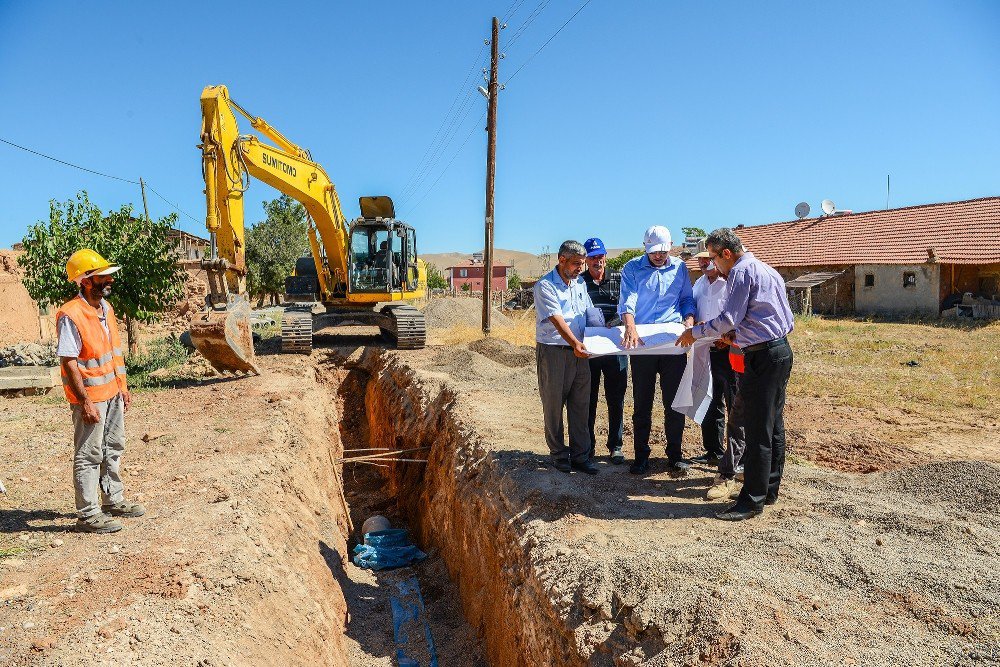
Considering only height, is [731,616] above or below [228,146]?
below

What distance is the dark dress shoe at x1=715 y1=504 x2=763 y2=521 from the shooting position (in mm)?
4203

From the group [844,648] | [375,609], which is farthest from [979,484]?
[375,609]

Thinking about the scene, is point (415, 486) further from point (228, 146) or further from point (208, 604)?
point (228, 146)

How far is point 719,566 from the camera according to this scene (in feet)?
11.5

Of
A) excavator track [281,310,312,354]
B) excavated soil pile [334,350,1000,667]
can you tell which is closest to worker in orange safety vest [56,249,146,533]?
excavated soil pile [334,350,1000,667]

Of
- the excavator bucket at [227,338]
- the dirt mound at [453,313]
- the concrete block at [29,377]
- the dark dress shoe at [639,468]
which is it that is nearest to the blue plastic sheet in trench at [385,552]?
the dark dress shoe at [639,468]

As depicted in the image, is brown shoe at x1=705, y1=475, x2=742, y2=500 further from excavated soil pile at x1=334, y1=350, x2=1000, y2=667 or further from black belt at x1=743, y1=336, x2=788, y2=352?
black belt at x1=743, y1=336, x2=788, y2=352

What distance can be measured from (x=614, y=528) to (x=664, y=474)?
3.96ft

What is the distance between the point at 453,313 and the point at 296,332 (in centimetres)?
1151

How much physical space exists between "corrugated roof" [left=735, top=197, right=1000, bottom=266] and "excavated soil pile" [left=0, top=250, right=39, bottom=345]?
24.8 metres

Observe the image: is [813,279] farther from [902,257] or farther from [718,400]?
[718,400]

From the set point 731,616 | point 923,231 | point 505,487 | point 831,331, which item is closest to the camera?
point 731,616

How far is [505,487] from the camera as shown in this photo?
5.26m

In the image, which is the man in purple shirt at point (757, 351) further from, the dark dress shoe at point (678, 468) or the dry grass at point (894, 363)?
the dry grass at point (894, 363)
